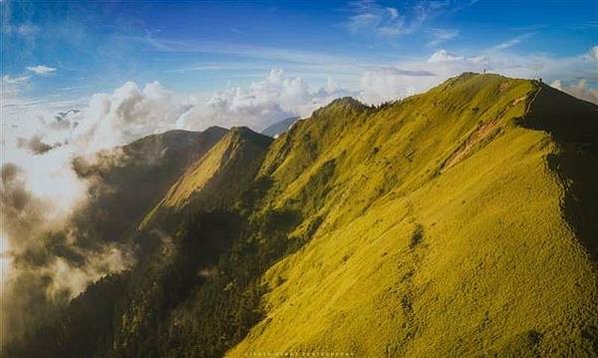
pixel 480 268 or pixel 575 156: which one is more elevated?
pixel 575 156

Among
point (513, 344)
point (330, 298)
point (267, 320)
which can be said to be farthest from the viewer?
point (267, 320)

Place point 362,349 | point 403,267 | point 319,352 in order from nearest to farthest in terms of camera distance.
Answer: point 362,349, point 319,352, point 403,267

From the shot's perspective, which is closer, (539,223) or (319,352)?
(539,223)

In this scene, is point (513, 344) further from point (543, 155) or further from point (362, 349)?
point (543, 155)

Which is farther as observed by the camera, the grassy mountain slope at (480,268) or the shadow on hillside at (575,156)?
the shadow on hillside at (575,156)

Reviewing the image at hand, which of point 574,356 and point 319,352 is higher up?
point 574,356

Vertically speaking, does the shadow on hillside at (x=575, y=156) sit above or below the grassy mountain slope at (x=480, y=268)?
above

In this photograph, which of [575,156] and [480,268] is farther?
[575,156]

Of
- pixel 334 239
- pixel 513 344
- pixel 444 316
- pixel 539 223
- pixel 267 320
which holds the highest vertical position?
pixel 539 223

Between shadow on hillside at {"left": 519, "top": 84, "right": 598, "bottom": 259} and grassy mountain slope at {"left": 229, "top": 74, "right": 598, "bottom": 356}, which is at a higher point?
shadow on hillside at {"left": 519, "top": 84, "right": 598, "bottom": 259}

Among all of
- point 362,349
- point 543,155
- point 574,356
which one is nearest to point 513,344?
point 574,356

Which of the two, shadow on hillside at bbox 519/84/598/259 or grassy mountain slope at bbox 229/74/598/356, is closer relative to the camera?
grassy mountain slope at bbox 229/74/598/356
